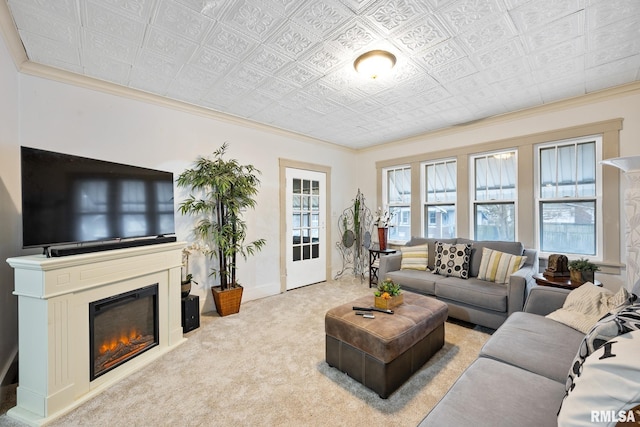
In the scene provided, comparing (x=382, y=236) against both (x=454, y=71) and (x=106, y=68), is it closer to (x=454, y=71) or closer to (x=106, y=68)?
(x=454, y=71)

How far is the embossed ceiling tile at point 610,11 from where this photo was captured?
65.0 inches

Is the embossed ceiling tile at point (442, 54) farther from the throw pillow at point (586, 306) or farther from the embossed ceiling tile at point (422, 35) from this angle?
the throw pillow at point (586, 306)

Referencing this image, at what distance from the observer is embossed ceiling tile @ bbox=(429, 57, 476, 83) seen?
7.64 feet

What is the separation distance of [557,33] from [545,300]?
2072mm

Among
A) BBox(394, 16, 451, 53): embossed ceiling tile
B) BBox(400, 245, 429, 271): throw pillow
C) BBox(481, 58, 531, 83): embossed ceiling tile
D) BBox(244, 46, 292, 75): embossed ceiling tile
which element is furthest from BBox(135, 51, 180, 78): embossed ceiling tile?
BBox(400, 245, 429, 271): throw pillow

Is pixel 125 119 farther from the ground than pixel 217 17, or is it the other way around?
pixel 217 17

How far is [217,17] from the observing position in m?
1.78

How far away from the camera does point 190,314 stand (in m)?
2.84

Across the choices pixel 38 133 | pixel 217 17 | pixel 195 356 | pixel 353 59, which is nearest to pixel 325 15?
pixel 353 59

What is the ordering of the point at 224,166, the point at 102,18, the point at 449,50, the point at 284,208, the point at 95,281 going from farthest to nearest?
the point at 284,208, the point at 224,166, the point at 449,50, the point at 95,281, the point at 102,18

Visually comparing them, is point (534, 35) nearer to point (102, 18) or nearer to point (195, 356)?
point (102, 18)

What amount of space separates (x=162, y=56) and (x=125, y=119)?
39.6 inches

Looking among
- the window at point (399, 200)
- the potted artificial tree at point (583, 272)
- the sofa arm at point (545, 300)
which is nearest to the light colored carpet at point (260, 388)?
the sofa arm at point (545, 300)

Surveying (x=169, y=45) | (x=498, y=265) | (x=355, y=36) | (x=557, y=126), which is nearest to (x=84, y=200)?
(x=169, y=45)
